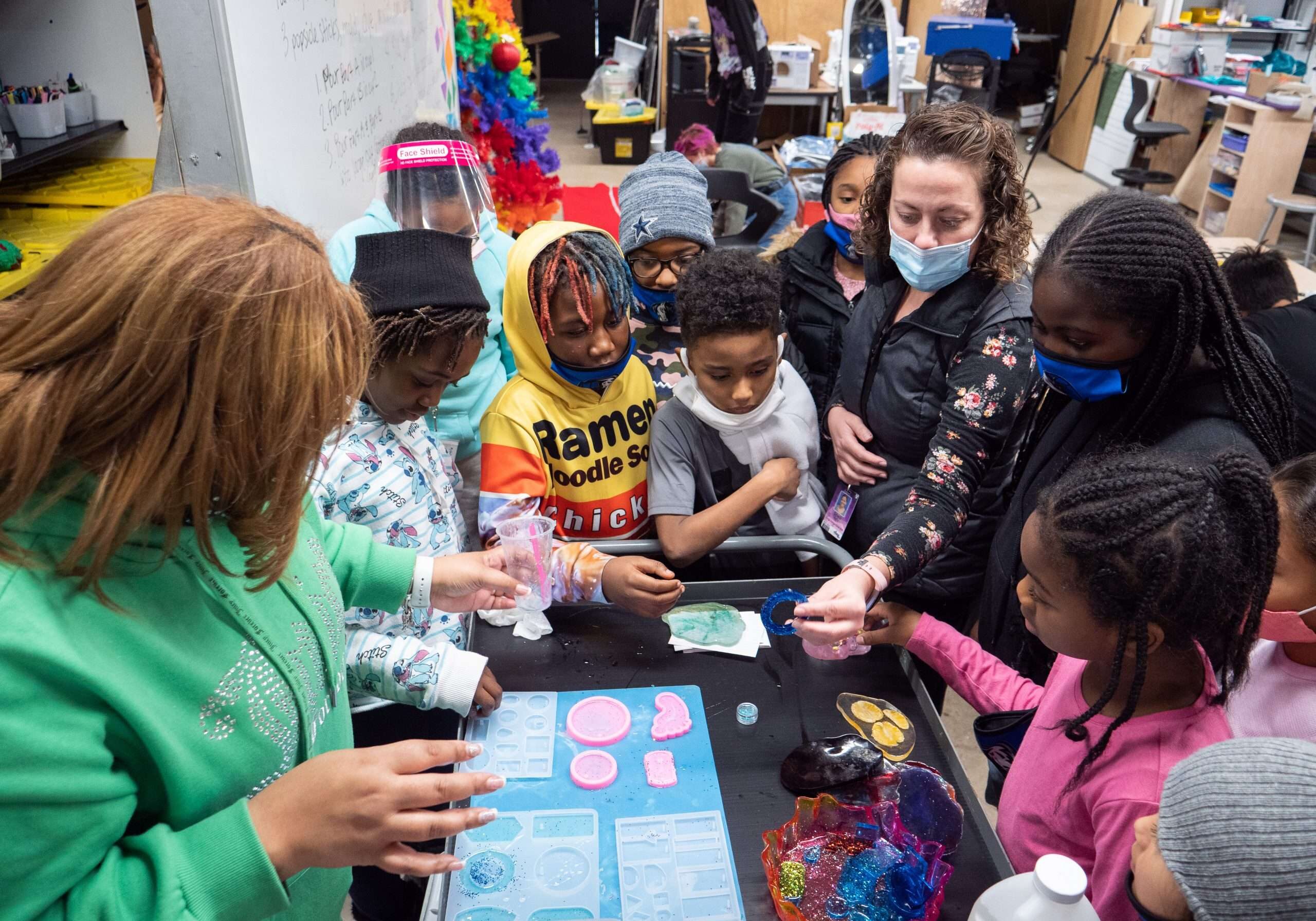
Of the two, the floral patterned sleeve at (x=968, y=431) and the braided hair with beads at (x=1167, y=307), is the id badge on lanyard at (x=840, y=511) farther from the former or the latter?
the braided hair with beads at (x=1167, y=307)

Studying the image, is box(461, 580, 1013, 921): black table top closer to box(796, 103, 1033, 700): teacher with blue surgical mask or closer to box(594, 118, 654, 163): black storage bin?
box(796, 103, 1033, 700): teacher with blue surgical mask

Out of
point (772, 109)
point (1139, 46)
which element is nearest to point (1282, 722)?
point (772, 109)

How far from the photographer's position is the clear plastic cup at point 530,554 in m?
1.42

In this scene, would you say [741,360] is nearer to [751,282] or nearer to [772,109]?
[751,282]

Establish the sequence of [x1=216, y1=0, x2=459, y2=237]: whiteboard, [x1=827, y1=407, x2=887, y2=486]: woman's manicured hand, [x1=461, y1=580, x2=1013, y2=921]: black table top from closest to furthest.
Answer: [x1=461, y1=580, x2=1013, y2=921]: black table top, [x1=827, y1=407, x2=887, y2=486]: woman's manicured hand, [x1=216, y1=0, x2=459, y2=237]: whiteboard

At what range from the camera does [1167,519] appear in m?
1.00

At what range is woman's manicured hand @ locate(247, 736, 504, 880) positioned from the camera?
79cm

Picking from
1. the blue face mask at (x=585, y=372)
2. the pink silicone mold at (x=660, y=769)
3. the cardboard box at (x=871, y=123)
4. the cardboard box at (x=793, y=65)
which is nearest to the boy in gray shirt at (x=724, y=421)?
the blue face mask at (x=585, y=372)

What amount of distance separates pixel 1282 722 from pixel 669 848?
2.96 feet

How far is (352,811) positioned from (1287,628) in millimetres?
1265

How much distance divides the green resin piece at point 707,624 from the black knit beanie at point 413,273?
0.70m

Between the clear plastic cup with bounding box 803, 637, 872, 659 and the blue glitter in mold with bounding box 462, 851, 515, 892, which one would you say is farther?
the clear plastic cup with bounding box 803, 637, 872, 659

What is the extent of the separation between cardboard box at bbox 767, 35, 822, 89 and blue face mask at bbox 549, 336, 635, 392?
6.50 m

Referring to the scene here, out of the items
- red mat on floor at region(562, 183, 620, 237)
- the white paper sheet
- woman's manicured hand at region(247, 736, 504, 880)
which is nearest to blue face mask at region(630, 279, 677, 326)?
the white paper sheet
